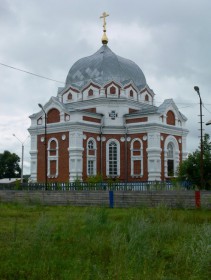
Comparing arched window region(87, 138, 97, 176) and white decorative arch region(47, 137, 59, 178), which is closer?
arched window region(87, 138, 97, 176)

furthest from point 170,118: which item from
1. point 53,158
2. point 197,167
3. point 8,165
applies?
point 8,165

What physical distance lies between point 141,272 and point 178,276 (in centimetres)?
67

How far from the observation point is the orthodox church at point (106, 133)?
1641 inches

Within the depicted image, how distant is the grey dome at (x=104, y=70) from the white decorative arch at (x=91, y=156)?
6.99 meters

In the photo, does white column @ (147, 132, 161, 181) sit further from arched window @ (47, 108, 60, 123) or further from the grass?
the grass

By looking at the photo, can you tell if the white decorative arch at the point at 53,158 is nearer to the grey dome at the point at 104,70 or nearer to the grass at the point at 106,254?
the grey dome at the point at 104,70

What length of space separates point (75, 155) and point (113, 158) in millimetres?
4823

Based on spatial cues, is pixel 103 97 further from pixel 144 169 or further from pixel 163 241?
pixel 163 241

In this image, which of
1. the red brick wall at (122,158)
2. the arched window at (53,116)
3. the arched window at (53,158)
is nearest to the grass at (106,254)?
the red brick wall at (122,158)

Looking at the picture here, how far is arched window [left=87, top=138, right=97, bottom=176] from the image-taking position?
42.2 m

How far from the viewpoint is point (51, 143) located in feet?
143

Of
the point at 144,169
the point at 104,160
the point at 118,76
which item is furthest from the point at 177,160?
the point at 118,76

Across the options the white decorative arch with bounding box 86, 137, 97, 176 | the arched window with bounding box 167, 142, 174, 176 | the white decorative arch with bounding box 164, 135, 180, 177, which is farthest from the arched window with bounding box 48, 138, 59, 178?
the arched window with bounding box 167, 142, 174, 176

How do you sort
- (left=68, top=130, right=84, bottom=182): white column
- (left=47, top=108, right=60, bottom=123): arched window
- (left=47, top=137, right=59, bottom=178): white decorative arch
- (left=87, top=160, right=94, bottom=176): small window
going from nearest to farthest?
(left=68, top=130, right=84, bottom=182): white column, (left=87, top=160, right=94, bottom=176): small window, (left=47, top=137, right=59, bottom=178): white decorative arch, (left=47, top=108, right=60, bottom=123): arched window
